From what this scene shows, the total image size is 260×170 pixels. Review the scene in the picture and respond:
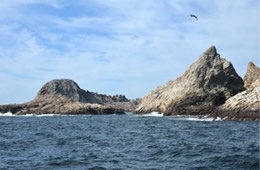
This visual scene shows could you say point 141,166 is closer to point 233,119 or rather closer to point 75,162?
point 75,162

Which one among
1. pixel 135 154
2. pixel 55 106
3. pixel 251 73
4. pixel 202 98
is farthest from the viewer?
pixel 55 106

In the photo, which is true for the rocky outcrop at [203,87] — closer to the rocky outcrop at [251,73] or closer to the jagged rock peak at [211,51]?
the jagged rock peak at [211,51]

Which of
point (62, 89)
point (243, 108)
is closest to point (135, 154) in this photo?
point (243, 108)

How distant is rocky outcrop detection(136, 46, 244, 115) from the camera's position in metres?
87.7

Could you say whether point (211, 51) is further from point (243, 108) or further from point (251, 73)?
point (243, 108)

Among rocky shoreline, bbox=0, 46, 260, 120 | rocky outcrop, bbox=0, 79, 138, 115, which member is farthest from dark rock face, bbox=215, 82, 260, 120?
rocky outcrop, bbox=0, 79, 138, 115

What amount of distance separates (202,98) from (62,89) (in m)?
84.4

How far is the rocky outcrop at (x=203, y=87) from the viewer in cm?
8768

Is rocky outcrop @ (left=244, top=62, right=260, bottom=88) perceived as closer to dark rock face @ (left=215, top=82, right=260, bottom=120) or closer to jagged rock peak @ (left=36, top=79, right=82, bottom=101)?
dark rock face @ (left=215, top=82, right=260, bottom=120)

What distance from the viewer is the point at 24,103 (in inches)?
5300

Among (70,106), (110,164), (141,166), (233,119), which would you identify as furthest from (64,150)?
(70,106)

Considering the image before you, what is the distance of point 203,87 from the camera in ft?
296

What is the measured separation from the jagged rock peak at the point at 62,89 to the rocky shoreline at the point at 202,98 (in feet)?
48.9

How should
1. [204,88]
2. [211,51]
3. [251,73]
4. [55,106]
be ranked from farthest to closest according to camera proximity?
[55,106] → [251,73] → [211,51] → [204,88]
